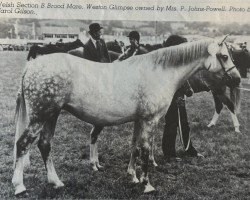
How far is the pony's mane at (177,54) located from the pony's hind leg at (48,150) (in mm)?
745

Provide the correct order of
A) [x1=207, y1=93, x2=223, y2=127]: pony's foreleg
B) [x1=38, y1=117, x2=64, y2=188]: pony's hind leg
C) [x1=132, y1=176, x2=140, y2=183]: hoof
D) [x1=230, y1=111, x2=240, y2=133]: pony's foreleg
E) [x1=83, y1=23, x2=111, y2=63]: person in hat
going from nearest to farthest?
[x1=38, y1=117, x2=64, y2=188]: pony's hind leg, [x1=132, y1=176, x2=140, y2=183]: hoof, [x1=83, y1=23, x2=111, y2=63]: person in hat, [x1=230, y1=111, x2=240, y2=133]: pony's foreleg, [x1=207, y1=93, x2=223, y2=127]: pony's foreleg

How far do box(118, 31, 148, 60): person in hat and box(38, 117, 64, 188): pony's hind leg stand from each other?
93cm

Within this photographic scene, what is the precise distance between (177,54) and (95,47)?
0.78 meters

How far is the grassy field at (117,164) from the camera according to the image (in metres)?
2.48

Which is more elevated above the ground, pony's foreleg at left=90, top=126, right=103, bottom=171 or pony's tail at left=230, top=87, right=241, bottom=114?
pony's tail at left=230, top=87, right=241, bottom=114

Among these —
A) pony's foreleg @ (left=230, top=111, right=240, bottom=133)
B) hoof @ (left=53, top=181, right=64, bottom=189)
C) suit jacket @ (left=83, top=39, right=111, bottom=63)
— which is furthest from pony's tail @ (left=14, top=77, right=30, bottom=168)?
pony's foreleg @ (left=230, top=111, right=240, bottom=133)

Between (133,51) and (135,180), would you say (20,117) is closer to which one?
(135,180)

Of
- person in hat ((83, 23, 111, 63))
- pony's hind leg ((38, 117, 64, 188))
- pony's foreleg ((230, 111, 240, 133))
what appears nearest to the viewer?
pony's hind leg ((38, 117, 64, 188))

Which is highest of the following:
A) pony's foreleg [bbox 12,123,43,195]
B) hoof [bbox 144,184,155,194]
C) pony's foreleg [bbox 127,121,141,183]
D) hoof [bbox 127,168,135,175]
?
pony's foreleg [bbox 12,123,43,195]

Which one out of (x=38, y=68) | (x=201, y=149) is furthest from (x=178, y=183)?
(x=38, y=68)

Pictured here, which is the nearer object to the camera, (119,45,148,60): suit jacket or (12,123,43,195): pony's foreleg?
(12,123,43,195): pony's foreleg

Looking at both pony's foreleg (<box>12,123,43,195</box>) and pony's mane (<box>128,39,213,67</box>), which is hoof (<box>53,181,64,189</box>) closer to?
pony's foreleg (<box>12,123,43,195</box>)

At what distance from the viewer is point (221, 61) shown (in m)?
2.53

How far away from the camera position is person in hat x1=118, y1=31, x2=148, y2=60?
9.48ft
